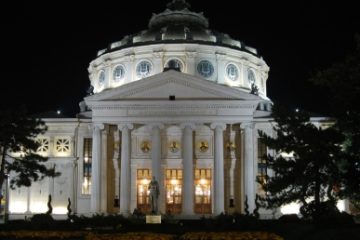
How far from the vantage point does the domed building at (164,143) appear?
6047cm

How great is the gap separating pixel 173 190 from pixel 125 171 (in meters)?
6.76

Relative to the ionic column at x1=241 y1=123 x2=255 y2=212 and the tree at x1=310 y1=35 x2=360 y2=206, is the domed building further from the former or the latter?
the tree at x1=310 y1=35 x2=360 y2=206

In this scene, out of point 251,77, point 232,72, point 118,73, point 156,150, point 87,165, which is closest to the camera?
point 156,150

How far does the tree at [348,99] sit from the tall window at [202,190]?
113 feet

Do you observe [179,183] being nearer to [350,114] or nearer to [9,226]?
[9,226]

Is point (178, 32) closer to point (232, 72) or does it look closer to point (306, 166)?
point (232, 72)

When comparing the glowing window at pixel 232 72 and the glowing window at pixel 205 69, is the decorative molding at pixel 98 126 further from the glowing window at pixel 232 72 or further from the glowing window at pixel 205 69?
the glowing window at pixel 232 72

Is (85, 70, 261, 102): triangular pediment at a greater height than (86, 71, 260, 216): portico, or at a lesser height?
A: greater

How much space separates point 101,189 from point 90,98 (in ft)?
30.1

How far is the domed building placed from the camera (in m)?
60.5

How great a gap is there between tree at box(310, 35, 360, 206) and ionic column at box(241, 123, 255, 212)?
29940mm

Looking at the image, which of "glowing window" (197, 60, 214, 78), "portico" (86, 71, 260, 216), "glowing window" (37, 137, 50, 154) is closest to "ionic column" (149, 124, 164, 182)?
"portico" (86, 71, 260, 216)

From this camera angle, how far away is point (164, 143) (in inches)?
2530

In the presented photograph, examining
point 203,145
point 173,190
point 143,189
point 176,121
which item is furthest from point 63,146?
point 203,145
